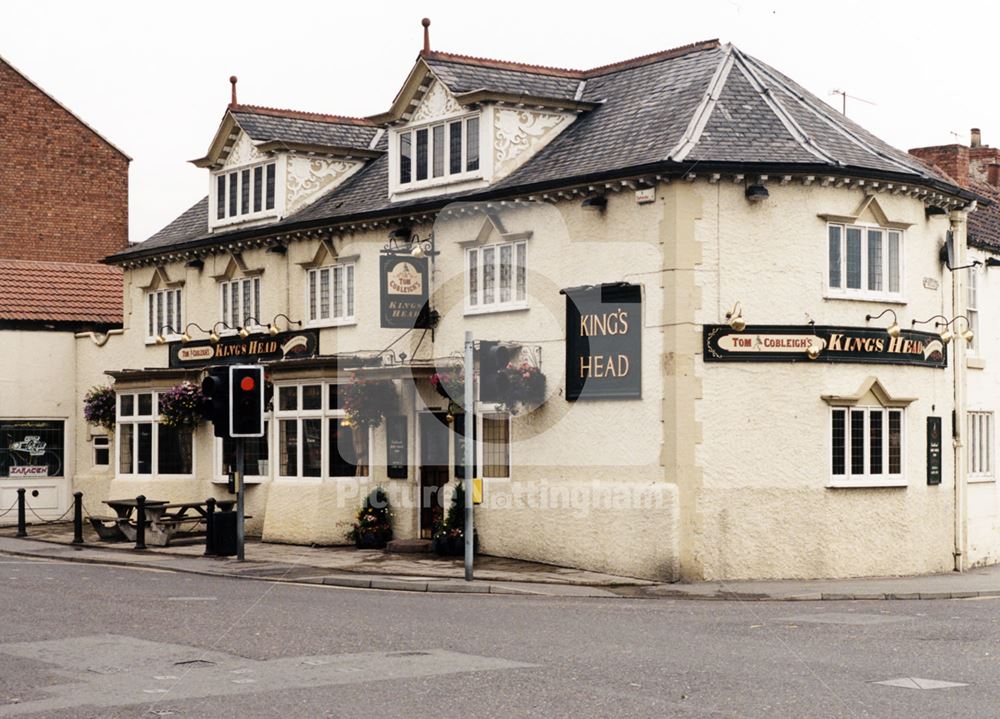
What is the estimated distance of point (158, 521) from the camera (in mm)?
28469

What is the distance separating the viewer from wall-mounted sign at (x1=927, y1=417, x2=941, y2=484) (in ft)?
81.5

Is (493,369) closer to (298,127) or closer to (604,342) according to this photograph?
(604,342)

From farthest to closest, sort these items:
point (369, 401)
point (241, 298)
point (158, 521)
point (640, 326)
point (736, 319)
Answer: point (241, 298) → point (158, 521) → point (369, 401) → point (640, 326) → point (736, 319)

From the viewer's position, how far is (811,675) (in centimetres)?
1214

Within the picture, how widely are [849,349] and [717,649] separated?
35.4 feet

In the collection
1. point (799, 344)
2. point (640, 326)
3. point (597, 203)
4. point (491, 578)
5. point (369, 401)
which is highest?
point (597, 203)

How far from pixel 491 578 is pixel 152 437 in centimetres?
1318

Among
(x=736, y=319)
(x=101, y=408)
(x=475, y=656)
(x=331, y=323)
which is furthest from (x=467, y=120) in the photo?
(x=475, y=656)

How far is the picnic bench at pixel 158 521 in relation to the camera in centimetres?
2848

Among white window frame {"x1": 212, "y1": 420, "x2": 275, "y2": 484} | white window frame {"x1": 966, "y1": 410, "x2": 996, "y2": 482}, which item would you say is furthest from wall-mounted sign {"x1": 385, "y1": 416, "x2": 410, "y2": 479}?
white window frame {"x1": 966, "y1": 410, "x2": 996, "y2": 482}

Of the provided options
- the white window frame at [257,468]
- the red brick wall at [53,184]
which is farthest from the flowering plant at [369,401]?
the red brick wall at [53,184]

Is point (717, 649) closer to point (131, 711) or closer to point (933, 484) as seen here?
point (131, 711)

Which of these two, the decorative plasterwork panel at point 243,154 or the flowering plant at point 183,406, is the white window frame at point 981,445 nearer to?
the decorative plasterwork panel at point 243,154

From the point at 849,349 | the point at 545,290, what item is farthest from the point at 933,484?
the point at 545,290
